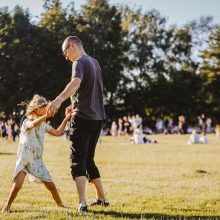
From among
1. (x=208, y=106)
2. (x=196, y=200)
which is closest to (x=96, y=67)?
(x=196, y=200)

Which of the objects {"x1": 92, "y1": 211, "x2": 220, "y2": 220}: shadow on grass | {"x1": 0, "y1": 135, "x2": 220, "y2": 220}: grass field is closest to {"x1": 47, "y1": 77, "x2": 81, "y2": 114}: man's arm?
{"x1": 0, "y1": 135, "x2": 220, "y2": 220}: grass field

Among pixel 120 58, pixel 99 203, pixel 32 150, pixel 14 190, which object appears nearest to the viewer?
pixel 14 190

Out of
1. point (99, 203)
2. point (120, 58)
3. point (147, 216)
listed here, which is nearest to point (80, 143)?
point (99, 203)

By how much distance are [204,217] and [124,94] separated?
193 feet

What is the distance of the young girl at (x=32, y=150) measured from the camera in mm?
7297

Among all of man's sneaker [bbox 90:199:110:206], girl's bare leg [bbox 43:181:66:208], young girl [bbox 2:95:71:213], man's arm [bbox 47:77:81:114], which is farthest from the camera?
man's sneaker [bbox 90:199:110:206]

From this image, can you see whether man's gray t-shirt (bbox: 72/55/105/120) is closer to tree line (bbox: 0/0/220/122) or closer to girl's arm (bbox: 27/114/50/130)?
girl's arm (bbox: 27/114/50/130)

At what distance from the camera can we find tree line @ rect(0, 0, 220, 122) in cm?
5269

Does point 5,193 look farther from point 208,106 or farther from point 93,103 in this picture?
point 208,106

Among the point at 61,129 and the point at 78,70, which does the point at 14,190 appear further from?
the point at 78,70

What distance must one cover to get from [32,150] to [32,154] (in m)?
0.06

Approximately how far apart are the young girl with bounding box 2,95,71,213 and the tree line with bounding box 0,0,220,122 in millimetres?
44317

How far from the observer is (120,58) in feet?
208

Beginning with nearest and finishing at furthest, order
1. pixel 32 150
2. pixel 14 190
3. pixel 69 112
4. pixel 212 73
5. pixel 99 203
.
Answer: pixel 14 190 < pixel 32 150 < pixel 69 112 < pixel 99 203 < pixel 212 73
